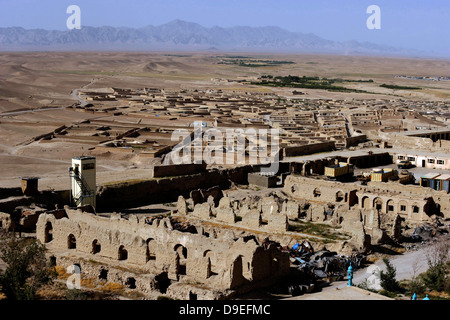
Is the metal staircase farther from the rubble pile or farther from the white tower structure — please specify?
the rubble pile

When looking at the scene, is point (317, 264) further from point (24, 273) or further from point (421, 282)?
point (24, 273)

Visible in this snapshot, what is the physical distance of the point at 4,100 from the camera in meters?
85.4

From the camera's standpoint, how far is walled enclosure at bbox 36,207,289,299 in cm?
1944

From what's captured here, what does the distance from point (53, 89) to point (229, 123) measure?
53805 millimetres

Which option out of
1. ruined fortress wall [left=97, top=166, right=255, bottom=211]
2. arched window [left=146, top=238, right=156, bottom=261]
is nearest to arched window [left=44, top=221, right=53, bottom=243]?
arched window [left=146, top=238, right=156, bottom=261]

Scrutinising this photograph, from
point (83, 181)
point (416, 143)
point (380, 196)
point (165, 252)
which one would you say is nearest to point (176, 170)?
point (83, 181)

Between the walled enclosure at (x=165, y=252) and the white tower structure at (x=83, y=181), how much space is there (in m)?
6.35

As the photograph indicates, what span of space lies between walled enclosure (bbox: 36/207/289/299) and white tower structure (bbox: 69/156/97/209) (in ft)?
20.8

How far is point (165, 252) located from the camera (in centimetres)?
2039

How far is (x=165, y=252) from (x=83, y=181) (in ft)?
40.1

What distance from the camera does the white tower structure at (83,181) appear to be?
31000mm

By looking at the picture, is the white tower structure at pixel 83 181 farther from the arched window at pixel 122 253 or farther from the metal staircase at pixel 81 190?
the arched window at pixel 122 253
